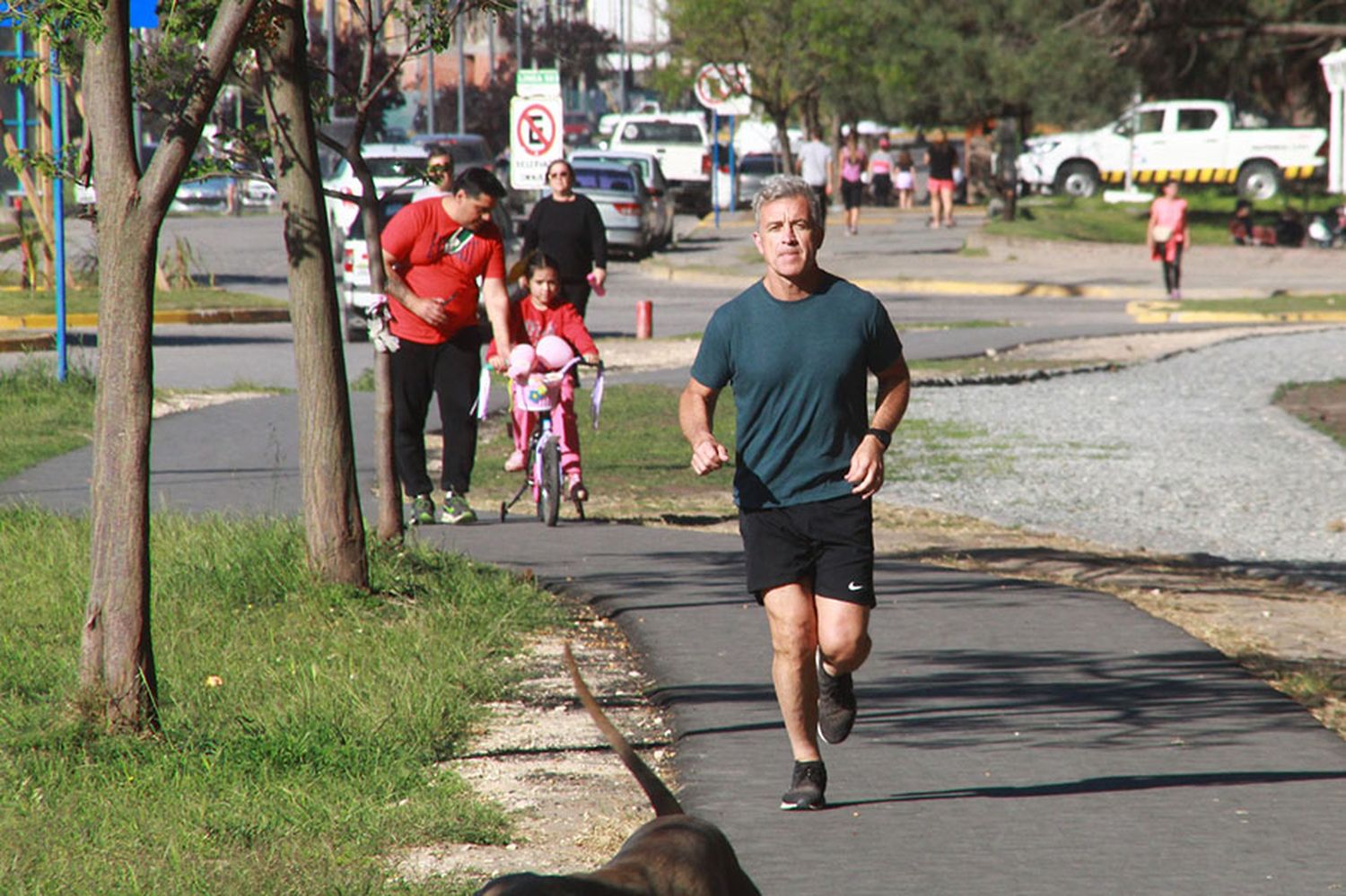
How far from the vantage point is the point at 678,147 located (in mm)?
52625

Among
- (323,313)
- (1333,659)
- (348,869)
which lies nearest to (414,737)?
(348,869)

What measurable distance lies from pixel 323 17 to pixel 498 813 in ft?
226

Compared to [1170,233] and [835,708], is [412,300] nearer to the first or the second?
[835,708]

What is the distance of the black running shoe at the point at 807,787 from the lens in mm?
5570

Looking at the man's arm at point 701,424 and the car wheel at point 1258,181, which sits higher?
the car wheel at point 1258,181

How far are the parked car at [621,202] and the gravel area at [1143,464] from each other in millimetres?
18204

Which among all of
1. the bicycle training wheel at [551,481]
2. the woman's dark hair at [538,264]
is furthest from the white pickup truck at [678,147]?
the bicycle training wheel at [551,481]

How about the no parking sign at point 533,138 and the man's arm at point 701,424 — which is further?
the no parking sign at point 533,138

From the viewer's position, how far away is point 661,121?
53188mm

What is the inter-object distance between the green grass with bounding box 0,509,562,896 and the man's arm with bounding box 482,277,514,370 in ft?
6.49

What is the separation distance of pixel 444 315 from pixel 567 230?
5369 millimetres

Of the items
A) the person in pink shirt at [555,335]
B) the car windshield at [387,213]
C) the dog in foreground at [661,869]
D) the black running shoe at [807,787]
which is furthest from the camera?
the car windshield at [387,213]

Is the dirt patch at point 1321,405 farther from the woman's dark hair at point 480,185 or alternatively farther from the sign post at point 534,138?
the sign post at point 534,138

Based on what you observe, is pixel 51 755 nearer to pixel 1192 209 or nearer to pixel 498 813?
pixel 498 813
